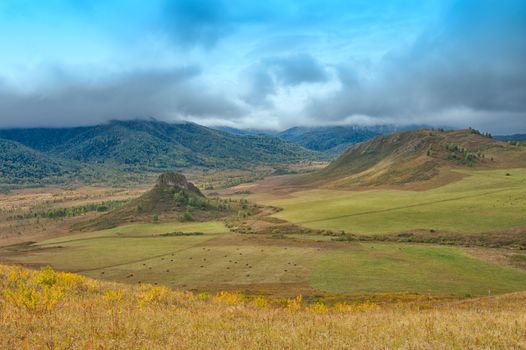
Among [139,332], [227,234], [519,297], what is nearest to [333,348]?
[139,332]

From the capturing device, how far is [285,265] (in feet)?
236

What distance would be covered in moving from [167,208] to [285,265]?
366 ft

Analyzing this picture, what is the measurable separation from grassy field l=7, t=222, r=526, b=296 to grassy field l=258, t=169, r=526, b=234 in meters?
20.4

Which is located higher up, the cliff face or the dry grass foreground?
the cliff face

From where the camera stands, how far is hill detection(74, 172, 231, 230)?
162 m

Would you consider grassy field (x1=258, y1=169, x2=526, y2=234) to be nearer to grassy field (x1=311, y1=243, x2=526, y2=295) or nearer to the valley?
the valley

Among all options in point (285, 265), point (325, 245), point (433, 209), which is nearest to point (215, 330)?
point (285, 265)

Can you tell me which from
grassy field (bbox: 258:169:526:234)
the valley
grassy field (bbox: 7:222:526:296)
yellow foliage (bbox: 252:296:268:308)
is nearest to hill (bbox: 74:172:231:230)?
the valley

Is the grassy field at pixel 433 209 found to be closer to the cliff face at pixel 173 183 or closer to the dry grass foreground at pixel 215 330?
the cliff face at pixel 173 183

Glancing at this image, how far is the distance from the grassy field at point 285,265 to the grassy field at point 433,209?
66.9ft

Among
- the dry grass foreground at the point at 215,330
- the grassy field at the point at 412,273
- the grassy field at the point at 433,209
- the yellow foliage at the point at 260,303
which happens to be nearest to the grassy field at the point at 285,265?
the grassy field at the point at 412,273

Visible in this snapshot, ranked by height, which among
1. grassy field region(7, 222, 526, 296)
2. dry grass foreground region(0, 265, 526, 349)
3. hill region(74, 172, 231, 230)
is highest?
dry grass foreground region(0, 265, 526, 349)

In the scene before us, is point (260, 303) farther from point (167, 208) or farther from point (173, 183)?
point (173, 183)

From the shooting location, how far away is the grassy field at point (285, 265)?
56.4 metres
